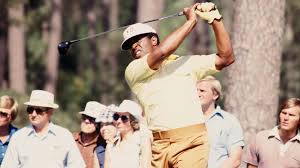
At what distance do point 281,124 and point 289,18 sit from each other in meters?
37.2

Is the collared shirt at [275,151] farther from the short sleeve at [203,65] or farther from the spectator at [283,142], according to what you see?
the short sleeve at [203,65]

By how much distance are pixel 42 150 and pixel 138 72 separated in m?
2.22

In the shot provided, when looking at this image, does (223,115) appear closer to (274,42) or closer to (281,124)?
(281,124)

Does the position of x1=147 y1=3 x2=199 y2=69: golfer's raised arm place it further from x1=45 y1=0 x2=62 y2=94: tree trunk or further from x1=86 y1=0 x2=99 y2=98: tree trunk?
Answer: x1=86 y1=0 x2=99 y2=98: tree trunk

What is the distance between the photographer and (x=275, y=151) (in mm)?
9789

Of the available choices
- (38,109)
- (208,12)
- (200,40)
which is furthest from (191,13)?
(200,40)

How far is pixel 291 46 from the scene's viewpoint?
4891 centimetres

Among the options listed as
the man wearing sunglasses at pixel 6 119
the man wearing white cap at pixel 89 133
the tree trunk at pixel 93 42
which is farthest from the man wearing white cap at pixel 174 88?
the tree trunk at pixel 93 42

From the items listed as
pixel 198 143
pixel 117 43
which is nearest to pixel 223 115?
pixel 198 143

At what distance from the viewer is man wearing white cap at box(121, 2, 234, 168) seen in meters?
7.98

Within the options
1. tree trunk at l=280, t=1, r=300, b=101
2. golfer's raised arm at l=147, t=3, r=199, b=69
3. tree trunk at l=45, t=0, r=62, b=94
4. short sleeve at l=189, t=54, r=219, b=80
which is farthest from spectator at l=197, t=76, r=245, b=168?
tree trunk at l=280, t=1, r=300, b=101

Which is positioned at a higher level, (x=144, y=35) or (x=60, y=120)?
(x=144, y=35)

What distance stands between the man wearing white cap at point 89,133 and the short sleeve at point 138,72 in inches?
128

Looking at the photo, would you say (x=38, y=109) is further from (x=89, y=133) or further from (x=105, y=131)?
(x=89, y=133)
